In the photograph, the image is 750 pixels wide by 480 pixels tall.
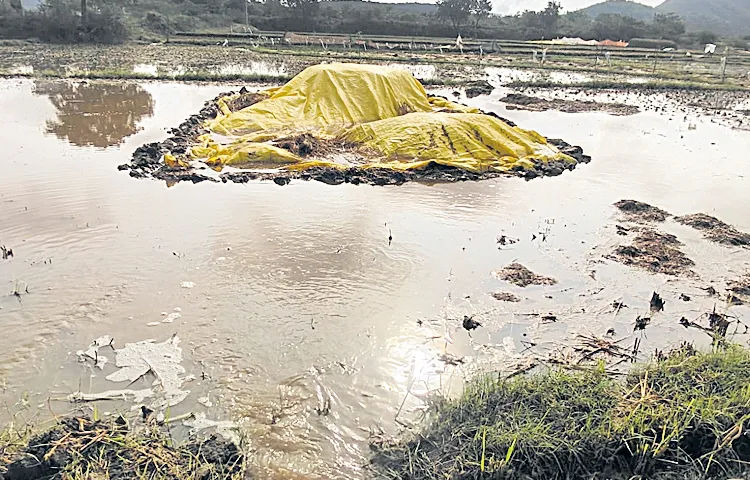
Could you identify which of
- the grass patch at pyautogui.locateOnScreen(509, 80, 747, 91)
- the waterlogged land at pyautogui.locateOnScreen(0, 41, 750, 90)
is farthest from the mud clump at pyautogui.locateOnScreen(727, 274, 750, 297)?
the grass patch at pyautogui.locateOnScreen(509, 80, 747, 91)

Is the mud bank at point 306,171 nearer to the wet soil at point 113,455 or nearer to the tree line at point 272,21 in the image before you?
the wet soil at point 113,455

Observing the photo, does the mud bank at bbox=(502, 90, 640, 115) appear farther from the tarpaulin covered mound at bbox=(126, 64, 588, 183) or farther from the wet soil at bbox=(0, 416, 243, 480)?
the wet soil at bbox=(0, 416, 243, 480)

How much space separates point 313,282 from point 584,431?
306 centimetres

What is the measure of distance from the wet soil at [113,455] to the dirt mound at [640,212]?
6.41 metres

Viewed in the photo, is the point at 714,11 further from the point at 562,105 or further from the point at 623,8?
the point at 562,105

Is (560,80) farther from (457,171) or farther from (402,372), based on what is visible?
(402,372)

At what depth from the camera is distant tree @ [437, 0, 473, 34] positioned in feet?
171

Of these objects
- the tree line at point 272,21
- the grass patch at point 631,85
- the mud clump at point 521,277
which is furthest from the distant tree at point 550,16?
the mud clump at point 521,277

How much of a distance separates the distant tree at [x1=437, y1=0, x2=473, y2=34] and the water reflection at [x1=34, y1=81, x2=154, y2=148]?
139ft

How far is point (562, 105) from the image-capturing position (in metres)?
16.3

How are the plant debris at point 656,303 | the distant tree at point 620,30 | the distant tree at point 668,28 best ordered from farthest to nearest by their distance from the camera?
the distant tree at point 668,28, the distant tree at point 620,30, the plant debris at point 656,303

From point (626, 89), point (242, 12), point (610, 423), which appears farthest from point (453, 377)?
point (242, 12)

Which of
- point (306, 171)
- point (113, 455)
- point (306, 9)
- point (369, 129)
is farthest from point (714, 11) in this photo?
point (113, 455)

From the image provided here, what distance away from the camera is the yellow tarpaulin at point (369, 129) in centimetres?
926
